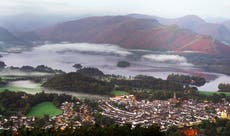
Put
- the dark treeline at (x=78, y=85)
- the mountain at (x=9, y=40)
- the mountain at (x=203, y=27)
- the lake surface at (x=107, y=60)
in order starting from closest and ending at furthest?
the dark treeline at (x=78, y=85), the lake surface at (x=107, y=60), the mountain at (x=9, y=40), the mountain at (x=203, y=27)

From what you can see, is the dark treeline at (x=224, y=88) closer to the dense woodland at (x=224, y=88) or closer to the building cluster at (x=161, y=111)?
the dense woodland at (x=224, y=88)

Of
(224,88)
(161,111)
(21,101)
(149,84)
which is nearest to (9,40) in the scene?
(149,84)

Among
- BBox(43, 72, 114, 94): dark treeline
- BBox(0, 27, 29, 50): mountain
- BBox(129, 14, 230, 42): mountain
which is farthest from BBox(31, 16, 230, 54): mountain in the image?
BBox(43, 72, 114, 94): dark treeline

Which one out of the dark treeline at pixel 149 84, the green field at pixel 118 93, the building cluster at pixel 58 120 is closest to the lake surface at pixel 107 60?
the dark treeline at pixel 149 84

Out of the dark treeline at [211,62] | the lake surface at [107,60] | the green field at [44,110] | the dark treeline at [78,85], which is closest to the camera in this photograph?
the green field at [44,110]

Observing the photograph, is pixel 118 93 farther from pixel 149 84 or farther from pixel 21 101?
pixel 21 101

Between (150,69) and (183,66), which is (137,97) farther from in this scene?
(183,66)

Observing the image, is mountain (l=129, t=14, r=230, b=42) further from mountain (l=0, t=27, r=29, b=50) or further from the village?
the village
